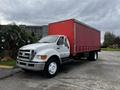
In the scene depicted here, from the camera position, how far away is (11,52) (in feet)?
42.8

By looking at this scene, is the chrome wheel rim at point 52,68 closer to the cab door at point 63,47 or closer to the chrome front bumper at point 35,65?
the chrome front bumper at point 35,65

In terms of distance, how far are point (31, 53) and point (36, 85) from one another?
164cm

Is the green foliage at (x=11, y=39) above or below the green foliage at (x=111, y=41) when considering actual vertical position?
below

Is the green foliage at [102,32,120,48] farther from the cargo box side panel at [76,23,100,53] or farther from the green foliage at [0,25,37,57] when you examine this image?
the green foliage at [0,25,37,57]

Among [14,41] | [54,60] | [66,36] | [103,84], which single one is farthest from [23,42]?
[103,84]

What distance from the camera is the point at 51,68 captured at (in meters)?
7.51

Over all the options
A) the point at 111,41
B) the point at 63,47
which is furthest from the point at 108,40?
the point at 63,47

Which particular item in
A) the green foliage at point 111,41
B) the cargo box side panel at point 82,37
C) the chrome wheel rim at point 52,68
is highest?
the green foliage at point 111,41

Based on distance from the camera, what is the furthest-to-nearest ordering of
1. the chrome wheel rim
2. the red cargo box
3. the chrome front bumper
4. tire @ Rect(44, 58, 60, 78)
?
the red cargo box, the chrome wheel rim, tire @ Rect(44, 58, 60, 78), the chrome front bumper

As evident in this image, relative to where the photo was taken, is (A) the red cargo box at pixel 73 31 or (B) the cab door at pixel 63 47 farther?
(A) the red cargo box at pixel 73 31

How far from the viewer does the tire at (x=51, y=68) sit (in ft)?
23.6

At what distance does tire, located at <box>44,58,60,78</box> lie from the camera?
719 cm

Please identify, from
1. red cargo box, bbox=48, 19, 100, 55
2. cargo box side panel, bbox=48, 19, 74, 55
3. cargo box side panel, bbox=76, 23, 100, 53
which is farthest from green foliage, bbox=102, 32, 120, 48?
cargo box side panel, bbox=48, 19, 74, 55

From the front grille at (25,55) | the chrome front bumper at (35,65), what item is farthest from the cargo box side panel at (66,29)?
the front grille at (25,55)
